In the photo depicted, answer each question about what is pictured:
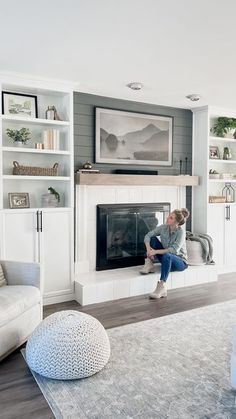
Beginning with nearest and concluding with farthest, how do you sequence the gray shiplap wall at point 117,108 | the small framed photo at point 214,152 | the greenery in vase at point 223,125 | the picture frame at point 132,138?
the gray shiplap wall at point 117,108 < the picture frame at point 132,138 < the greenery in vase at point 223,125 < the small framed photo at point 214,152

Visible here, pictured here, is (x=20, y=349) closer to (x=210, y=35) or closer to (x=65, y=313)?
(x=65, y=313)

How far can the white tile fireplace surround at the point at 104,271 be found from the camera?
153 inches

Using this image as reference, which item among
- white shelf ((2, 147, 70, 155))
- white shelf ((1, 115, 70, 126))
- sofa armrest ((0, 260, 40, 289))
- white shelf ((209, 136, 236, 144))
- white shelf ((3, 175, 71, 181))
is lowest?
sofa armrest ((0, 260, 40, 289))

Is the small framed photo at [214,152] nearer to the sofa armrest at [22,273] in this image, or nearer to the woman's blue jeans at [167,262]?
the woman's blue jeans at [167,262]

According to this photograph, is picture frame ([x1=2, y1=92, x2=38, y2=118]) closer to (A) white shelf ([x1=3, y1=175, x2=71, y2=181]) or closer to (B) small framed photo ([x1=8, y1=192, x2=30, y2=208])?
(A) white shelf ([x1=3, y1=175, x2=71, y2=181])

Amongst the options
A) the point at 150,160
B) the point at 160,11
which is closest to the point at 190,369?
the point at 160,11

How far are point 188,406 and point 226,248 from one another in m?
3.48

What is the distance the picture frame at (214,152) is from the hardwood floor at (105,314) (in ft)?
5.84

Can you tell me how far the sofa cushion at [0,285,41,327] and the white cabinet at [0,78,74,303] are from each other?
0.72m

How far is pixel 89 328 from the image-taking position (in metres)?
2.42

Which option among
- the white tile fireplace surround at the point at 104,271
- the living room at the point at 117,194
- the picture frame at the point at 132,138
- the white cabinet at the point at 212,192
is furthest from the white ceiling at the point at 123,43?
the white tile fireplace surround at the point at 104,271

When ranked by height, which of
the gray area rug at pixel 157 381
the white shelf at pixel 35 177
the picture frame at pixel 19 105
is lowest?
the gray area rug at pixel 157 381

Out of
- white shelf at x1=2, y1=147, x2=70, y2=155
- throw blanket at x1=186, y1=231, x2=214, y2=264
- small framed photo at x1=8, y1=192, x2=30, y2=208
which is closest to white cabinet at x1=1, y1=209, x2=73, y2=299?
small framed photo at x1=8, y1=192, x2=30, y2=208

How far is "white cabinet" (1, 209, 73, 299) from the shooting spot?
3.58 metres
